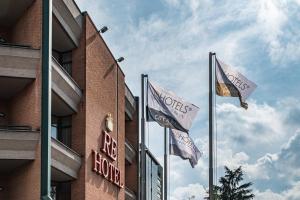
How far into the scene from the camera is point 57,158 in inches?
1346

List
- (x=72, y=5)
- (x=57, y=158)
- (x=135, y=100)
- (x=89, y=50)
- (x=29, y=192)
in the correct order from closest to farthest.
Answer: (x=29, y=192), (x=57, y=158), (x=72, y=5), (x=89, y=50), (x=135, y=100)

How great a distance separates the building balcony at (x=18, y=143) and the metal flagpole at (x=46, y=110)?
662 inches

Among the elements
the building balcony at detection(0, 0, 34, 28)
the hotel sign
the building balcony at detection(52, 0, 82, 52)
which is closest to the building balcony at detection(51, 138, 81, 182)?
the hotel sign

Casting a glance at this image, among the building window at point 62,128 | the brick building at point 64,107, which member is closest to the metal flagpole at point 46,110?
the brick building at point 64,107

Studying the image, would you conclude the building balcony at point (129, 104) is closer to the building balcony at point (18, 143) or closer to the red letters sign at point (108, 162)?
the red letters sign at point (108, 162)

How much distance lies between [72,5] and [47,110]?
22.4 metres

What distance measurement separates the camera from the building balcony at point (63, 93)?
34047 millimetres

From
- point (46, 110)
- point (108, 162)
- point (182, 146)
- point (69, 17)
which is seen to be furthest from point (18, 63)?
point (46, 110)

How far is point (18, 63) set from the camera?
107 feet

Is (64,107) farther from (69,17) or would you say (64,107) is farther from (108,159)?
(108,159)

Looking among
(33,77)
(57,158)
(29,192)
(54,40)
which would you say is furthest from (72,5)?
(29,192)

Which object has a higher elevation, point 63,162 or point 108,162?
point 108,162

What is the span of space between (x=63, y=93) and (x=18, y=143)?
4573 mm

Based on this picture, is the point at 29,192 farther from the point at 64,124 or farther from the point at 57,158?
the point at 64,124
